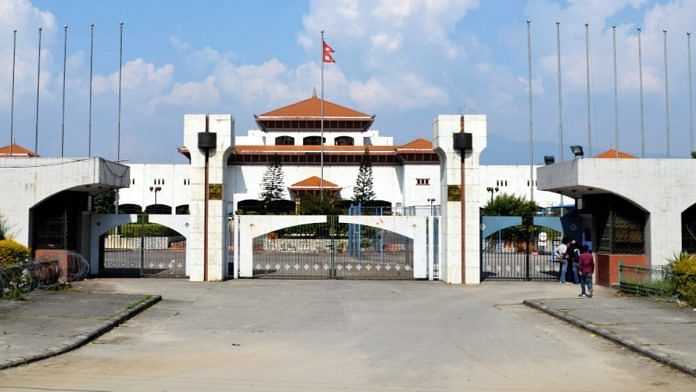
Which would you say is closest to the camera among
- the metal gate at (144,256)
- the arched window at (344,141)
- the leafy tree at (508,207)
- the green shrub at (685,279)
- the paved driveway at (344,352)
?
the paved driveway at (344,352)

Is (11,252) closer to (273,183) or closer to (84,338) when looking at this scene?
(84,338)

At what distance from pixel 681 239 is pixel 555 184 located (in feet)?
14.3

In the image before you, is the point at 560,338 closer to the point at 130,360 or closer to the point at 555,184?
the point at 130,360

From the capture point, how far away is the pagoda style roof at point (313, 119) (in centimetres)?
7450

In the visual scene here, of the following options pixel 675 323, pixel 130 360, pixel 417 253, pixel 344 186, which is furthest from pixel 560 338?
pixel 344 186

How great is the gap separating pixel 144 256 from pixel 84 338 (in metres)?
25.5

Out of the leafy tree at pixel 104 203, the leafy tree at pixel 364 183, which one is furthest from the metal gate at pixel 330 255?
the leafy tree at pixel 104 203

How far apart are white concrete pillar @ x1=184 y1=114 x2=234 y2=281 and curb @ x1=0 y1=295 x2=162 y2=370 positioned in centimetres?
660

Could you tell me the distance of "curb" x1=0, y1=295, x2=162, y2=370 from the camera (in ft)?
36.4

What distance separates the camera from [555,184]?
25375mm

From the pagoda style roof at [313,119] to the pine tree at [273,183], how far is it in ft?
13.7

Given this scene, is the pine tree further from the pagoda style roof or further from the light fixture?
the light fixture

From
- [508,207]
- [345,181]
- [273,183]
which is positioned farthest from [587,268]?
[345,181]

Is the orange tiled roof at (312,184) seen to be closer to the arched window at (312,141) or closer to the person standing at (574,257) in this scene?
the arched window at (312,141)
